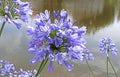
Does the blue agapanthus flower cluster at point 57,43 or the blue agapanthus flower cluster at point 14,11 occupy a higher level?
the blue agapanthus flower cluster at point 14,11

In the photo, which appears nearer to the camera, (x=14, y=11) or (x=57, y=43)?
(x=57, y=43)

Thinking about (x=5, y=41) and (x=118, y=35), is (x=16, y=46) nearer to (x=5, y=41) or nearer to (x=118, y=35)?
(x=5, y=41)

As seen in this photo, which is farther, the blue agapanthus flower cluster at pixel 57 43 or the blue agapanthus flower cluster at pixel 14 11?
the blue agapanthus flower cluster at pixel 14 11

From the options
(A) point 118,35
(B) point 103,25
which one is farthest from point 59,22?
(B) point 103,25

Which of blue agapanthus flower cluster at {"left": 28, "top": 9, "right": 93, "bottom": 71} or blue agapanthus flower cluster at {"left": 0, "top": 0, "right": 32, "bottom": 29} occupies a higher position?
blue agapanthus flower cluster at {"left": 0, "top": 0, "right": 32, "bottom": 29}

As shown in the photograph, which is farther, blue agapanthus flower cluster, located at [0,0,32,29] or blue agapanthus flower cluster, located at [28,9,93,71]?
blue agapanthus flower cluster, located at [0,0,32,29]

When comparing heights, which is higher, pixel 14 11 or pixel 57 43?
pixel 14 11
